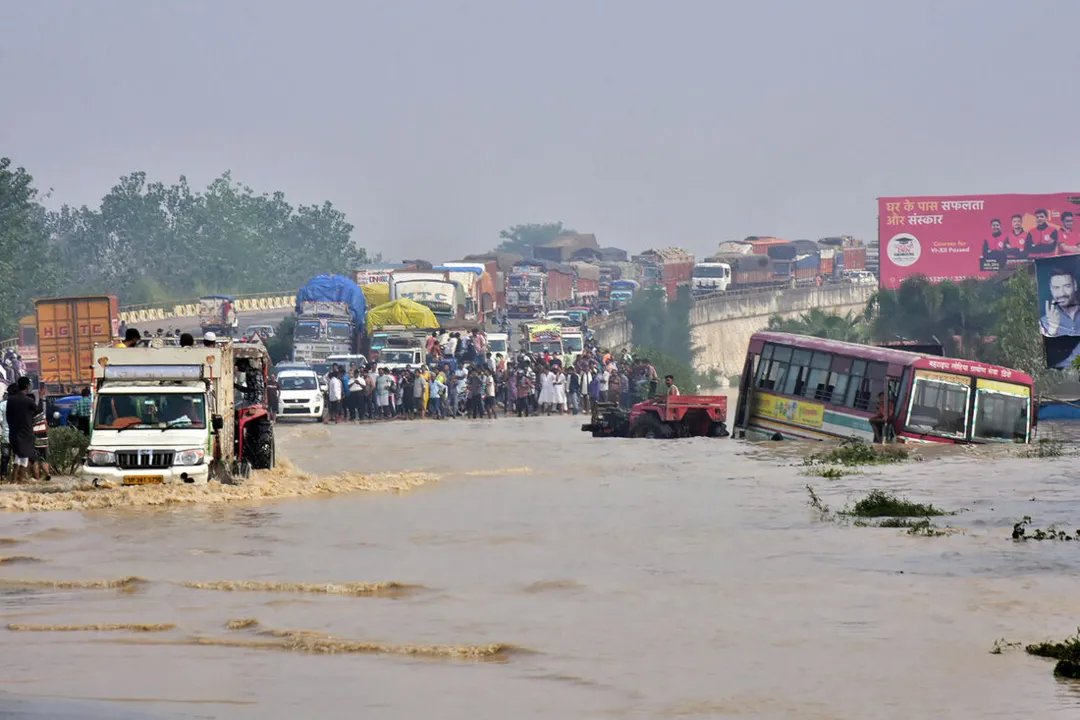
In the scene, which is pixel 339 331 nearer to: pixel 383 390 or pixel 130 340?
pixel 383 390

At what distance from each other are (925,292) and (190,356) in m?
55.7

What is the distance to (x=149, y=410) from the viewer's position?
21.4m

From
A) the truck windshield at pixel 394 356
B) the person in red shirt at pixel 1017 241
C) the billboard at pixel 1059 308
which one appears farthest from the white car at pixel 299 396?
the person in red shirt at pixel 1017 241

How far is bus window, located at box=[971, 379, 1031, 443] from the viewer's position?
100ft

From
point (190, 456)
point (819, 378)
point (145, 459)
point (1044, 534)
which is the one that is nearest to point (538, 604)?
point (1044, 534)

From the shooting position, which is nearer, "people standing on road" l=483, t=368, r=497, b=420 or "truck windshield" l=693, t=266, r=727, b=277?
"people standing on road" l=483, t=368, r=497, b=420

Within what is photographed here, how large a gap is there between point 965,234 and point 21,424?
6480cm

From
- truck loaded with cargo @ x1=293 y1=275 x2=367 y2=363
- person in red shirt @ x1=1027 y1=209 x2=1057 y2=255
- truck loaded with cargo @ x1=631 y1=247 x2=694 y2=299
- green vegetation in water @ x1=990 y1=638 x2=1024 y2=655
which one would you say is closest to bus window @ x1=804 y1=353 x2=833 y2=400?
green vegetation in water @ x1=990 y1=638 x2=1024 y2=655

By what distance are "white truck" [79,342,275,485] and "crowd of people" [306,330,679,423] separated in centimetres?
2204

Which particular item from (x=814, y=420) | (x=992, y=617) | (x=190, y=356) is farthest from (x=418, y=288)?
(x=992, y=617)

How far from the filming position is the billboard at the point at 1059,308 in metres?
40.5

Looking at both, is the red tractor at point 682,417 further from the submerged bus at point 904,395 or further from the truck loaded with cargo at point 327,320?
the truck loaded with cargo at point 327,320

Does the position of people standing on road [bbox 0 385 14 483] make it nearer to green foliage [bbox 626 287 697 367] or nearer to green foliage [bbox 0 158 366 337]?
green foliage [bbox 626 287 697 367]

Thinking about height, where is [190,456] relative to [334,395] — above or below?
above
